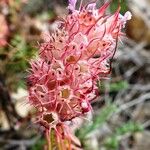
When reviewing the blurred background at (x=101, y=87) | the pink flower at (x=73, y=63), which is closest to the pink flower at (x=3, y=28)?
the blurred background at (x=101, y=87)

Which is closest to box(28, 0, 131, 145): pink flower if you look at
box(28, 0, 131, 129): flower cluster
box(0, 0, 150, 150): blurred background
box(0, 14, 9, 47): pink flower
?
box(28, 0, 131, 129): flower cluster

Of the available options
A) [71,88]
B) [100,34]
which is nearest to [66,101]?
Answer: [71,88]

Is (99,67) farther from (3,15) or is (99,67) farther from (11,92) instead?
(3,15)

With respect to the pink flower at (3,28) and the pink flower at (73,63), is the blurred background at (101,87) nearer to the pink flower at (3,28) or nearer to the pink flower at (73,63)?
the pink flower at (3,28)

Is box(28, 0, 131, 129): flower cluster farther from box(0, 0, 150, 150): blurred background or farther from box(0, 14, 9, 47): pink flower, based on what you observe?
box(0, 14, 9, 47): pink flower

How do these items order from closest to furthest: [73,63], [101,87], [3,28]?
[73,63] → [101,87] → [3,28]

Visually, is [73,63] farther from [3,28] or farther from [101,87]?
[3,28]

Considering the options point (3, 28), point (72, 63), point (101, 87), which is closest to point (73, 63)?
point (72, 63)
